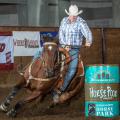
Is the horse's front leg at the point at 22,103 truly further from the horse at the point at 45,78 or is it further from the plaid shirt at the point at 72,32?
the plaid shirt at the point at 72,32

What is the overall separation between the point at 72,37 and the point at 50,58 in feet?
2.80

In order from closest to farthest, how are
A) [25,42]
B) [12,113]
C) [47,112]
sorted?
[12,113] < [47,112] < [25,42]

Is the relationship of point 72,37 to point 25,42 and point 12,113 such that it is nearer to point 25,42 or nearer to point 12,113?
point 12,113

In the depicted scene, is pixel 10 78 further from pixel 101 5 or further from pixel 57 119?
pixel 101 5

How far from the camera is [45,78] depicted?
11.9 meters

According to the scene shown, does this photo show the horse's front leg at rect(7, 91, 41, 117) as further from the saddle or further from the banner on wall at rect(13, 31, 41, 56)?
the banner on wall at rect(13, 31, 41, 56)

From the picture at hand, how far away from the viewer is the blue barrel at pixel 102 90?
463 inches

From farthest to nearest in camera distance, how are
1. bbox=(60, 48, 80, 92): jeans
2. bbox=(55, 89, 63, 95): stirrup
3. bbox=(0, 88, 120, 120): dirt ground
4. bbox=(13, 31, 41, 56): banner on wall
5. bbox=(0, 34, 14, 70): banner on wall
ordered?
bbox=(13, 31, 41, 56): banner on wall, bbox=(0, 34, 14, 70): banner on wall, bbox=(55, 89, 63, 95): stirrup, bbox=(60, 48, 80, 92): jeans, bbox=(0, 88, 120, 120): dirt ground

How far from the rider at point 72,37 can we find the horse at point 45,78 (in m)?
0.11

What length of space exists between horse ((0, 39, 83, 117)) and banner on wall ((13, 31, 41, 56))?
408cm

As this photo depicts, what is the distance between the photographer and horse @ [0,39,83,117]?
11.8 metres

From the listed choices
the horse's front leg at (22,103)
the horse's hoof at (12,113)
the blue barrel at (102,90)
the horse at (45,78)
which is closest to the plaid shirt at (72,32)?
the horse at (45,78)

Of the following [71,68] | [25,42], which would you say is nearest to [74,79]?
[71,68]

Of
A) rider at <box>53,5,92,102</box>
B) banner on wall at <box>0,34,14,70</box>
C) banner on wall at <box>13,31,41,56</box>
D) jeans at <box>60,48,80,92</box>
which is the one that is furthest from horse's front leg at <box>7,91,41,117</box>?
banner on wall at <box>13,31,41,56</box>
